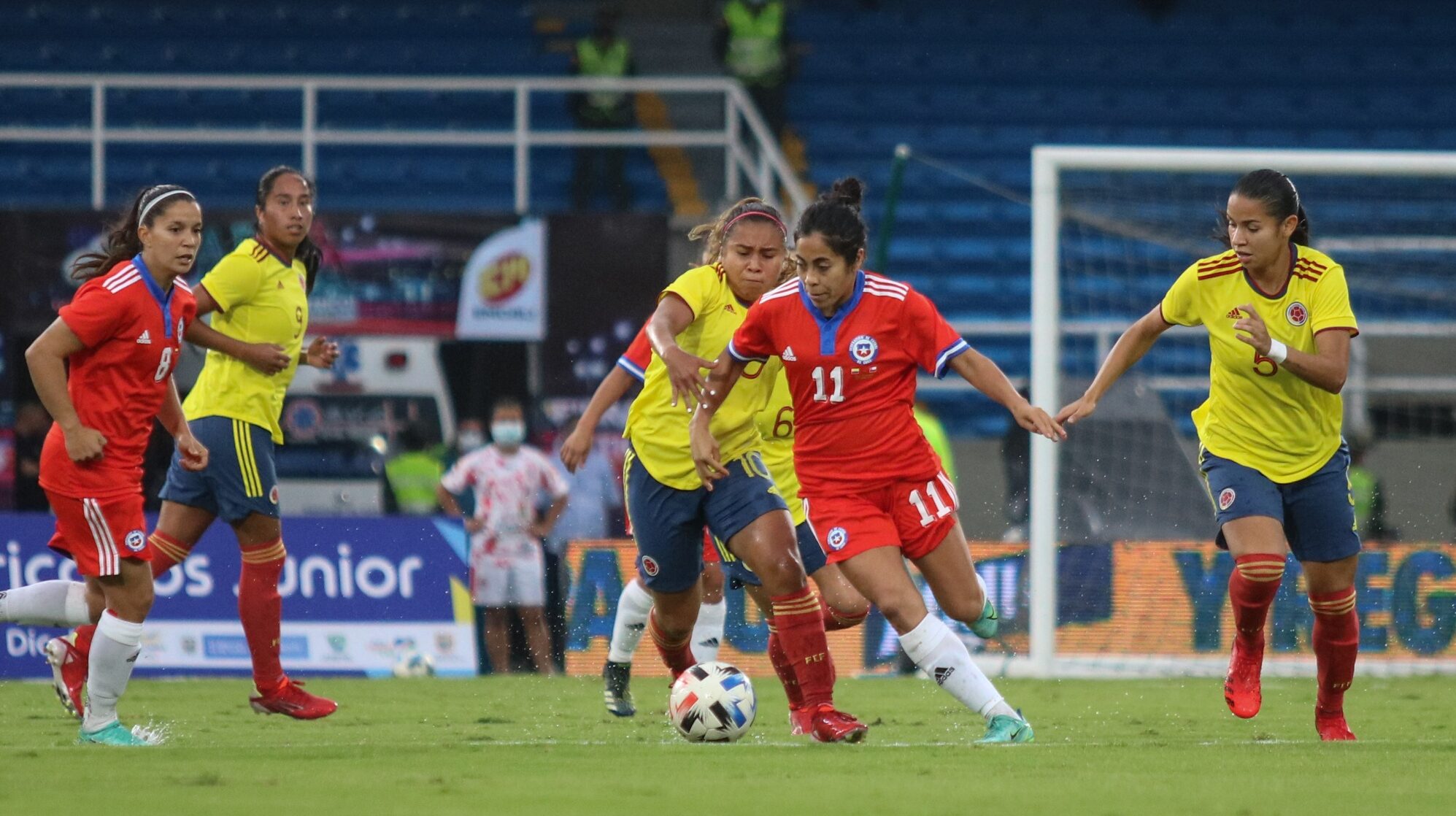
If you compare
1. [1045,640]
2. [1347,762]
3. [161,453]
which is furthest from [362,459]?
[1347,762]

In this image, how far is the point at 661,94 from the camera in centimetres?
2136

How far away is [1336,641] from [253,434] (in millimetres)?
4654

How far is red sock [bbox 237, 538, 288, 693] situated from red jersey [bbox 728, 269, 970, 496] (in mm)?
2630

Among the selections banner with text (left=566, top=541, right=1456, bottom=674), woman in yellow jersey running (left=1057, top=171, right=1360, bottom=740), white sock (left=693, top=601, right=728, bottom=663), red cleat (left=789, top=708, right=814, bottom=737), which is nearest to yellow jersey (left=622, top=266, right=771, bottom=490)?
red cleat (left=789, top=708, right=814, bottom=737)

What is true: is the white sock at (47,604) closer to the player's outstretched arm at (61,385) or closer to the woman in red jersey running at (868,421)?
the player's outstretched arm at (61,385)

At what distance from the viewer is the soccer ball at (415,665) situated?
12.2 meters

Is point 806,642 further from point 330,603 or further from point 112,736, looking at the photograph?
point 330,603

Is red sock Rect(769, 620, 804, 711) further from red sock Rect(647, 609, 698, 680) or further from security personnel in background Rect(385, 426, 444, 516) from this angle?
security personnel in background Rect(385, 426, 444, 516)

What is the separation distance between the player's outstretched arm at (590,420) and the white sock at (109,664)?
184cm

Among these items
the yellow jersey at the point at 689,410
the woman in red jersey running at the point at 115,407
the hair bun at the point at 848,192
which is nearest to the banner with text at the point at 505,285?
the yellow jersey at the point at 689,410

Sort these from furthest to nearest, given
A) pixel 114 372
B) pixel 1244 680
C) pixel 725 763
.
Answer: pixel 1244 680 → pixel 114 372 → pixel 725 763

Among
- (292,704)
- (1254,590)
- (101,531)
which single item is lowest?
(292,704)

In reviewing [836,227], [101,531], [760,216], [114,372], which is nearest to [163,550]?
[101,531]

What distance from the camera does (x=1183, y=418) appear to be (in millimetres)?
14133
